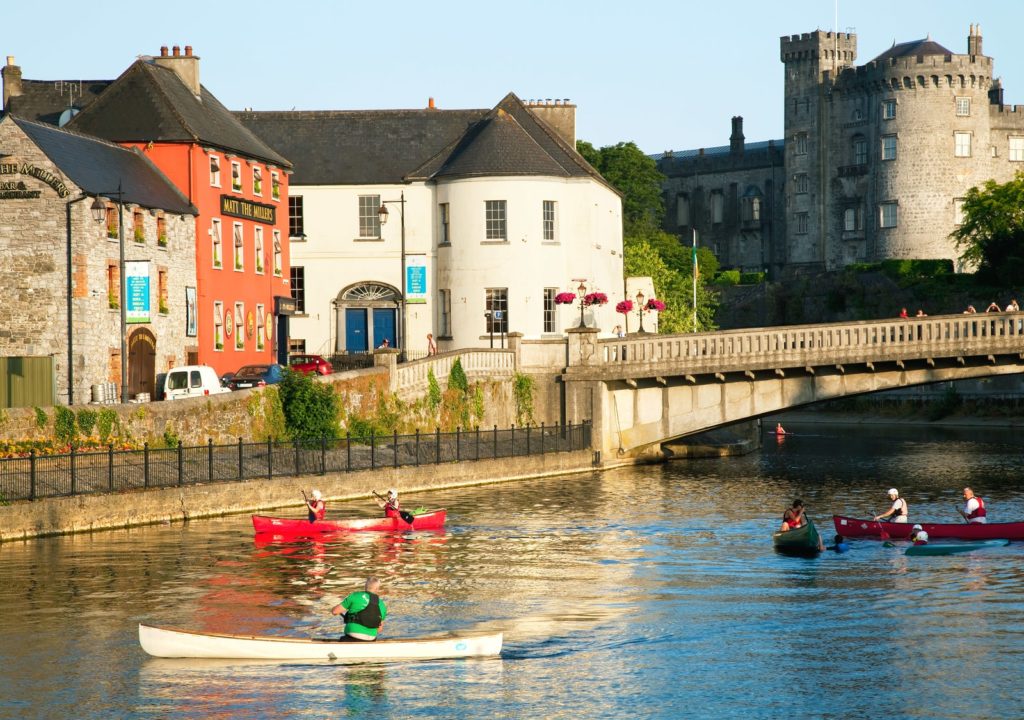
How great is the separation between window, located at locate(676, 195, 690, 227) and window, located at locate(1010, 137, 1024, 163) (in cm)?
3818

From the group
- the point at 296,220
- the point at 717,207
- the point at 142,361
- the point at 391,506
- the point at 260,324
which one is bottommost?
the point at 391,506

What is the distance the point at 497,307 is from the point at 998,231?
151 ft

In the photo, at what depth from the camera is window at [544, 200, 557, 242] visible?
7438 centimetres

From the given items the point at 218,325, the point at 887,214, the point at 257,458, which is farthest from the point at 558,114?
the point at 887,214

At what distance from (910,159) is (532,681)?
104845mm

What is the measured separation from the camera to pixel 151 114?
6725 centimetres

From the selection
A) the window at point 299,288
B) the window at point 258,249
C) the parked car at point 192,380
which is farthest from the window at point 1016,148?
the parked car at point 192,380

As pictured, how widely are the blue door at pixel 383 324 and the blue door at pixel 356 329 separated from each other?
526mm

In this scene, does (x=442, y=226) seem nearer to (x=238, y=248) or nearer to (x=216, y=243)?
(x=238, y=248)

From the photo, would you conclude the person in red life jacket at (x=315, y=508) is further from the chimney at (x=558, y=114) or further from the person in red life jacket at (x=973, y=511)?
the chimney at (x=558, y=114)

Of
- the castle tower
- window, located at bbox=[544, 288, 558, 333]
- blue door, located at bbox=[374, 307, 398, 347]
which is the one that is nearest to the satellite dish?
blue door, located at bbox=[374, 307, 398, 347]

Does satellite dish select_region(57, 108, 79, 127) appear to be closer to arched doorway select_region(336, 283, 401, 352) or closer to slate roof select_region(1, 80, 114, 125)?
slate roof select_region(1, 80, 114, 125)

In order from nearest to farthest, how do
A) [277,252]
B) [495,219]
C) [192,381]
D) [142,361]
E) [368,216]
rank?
1. [192,381]
2. [142,361]
3. [495,219]
4. [277,252]
5. [368,216]

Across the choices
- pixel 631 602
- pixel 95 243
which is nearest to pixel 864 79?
pixel 95 243
